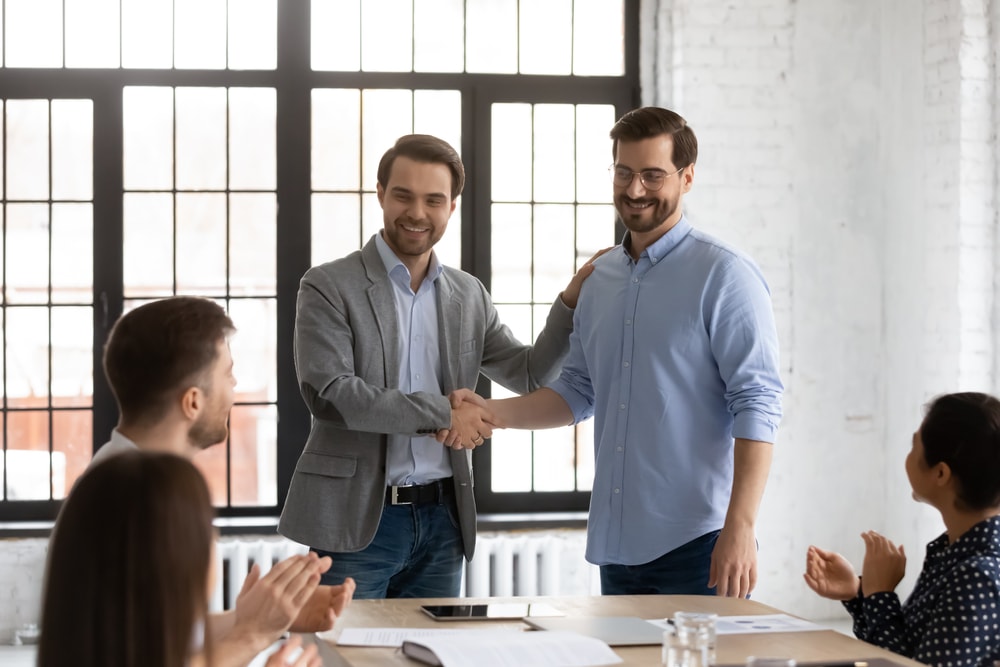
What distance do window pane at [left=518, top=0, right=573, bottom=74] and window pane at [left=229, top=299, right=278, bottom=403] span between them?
1594 millimetres

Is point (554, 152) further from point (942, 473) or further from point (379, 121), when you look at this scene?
point (942, 473)

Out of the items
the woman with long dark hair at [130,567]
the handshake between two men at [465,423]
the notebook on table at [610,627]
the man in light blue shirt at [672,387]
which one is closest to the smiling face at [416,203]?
the handshake between two men at [465,423]

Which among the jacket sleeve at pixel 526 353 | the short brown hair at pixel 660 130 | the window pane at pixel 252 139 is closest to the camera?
the short brown hair at pixel 660 130

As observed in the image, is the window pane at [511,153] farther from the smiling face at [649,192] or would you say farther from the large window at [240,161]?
the smiling face at [649,192]

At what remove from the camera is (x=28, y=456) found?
5.25 m

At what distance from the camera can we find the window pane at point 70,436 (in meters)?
5.25

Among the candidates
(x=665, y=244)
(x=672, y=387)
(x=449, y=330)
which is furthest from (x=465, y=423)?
(x=665, y=244)

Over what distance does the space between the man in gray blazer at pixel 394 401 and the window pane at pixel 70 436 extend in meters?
2.39

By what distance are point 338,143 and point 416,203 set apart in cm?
221

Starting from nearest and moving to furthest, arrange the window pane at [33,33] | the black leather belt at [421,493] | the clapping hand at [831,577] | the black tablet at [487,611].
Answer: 1. the black tablet at [487,611]
2. the clapping hand at [831,577]
3. the black leather belt at [421,493]
4. the window pane at [33,33]

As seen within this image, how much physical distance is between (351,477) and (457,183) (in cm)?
88

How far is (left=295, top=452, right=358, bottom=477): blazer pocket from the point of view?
3.15m

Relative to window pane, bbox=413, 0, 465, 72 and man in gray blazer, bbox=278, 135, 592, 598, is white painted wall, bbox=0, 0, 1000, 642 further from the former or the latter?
man in gray blazer, bbox=278, 135, 592, 598

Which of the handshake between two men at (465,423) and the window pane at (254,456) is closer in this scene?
the handshake between two men at (465,423)
